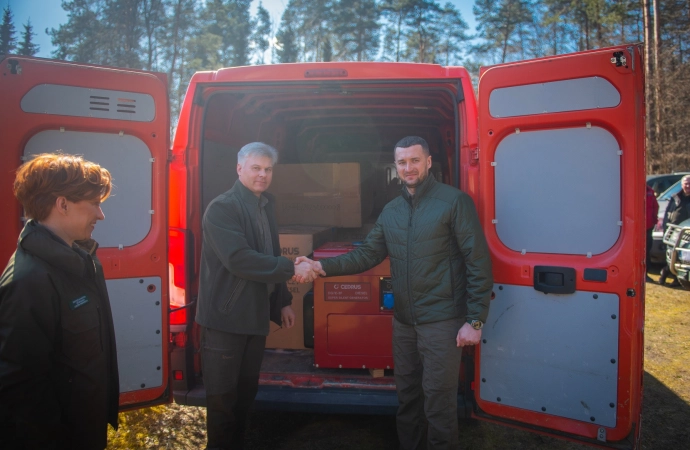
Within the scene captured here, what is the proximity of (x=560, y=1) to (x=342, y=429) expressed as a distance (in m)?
21.6

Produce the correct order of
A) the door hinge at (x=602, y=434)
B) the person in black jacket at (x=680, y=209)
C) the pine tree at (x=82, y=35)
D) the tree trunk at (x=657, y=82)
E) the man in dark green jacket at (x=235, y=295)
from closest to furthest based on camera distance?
1. the door hinge at (x=602, y=434)
2. the man in dark green jacket at (x=235, y=295)
3. the person in black jacket at (x=680, y=209)
4. the tree trunk at (x=657, y=82)
5. the pine tree at (x=82, y=35)

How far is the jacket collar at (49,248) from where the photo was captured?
140 cm

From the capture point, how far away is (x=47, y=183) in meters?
1.46

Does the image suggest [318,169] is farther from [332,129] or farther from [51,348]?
[51,348]

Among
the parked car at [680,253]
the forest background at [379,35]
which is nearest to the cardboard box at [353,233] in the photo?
the parked car at [680,253]

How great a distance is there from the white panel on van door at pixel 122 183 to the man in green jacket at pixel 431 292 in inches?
51.7

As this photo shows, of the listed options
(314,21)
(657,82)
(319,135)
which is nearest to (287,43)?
(314,21)

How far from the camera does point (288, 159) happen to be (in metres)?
4.82

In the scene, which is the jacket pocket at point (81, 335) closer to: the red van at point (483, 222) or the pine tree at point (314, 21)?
the red van at point (483, 222)

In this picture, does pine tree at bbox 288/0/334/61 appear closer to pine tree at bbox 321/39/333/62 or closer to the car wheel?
pine tree at bbox 321/39/333/62

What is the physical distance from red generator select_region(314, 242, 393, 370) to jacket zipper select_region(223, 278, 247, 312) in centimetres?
73

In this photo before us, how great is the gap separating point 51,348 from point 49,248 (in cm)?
30

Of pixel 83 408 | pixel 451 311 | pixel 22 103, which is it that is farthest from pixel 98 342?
pixel 451 311

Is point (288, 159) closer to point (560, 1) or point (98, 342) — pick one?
point (98, 342)
